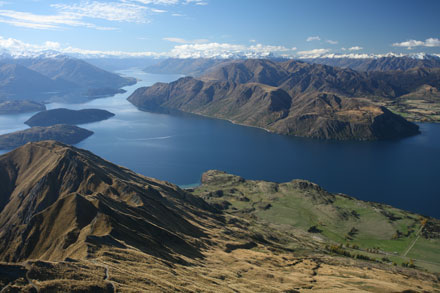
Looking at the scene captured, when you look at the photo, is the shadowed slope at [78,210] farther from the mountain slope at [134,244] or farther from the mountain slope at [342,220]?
the mountain slope at [342,220]

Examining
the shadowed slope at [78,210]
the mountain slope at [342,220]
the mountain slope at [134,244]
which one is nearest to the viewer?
the mountain slope at [134,244]

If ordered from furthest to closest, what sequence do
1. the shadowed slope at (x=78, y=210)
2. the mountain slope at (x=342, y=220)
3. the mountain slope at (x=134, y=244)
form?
the mountain slope at (x=342, y=220) < the shadowed slope at (x=78, y=210) < the mountain slope at (x=134, y=244)

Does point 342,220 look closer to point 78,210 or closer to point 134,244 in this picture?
point 134,244

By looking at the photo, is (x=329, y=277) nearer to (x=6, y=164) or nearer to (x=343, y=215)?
(x=343, y=215)

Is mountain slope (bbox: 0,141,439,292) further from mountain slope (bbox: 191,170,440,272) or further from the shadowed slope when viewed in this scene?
mountain slope (bbox: 191,170,440,272)

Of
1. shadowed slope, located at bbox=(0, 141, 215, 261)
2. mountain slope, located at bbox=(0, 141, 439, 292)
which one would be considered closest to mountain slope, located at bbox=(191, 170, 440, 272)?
mountain slope, located at bbox=(0, 141, 439, 292)

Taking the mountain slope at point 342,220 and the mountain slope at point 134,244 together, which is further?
the mountain slope at point 342,220

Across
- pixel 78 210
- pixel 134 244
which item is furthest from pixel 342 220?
pixel 78 210

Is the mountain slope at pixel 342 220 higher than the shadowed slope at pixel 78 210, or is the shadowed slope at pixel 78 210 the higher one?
the shadowed slope at pixel 78 210

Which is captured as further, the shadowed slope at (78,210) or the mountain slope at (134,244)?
the shadowed slope at (78,210)

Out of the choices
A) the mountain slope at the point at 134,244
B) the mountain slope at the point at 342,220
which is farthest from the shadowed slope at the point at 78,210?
the mountain slope at the point at 342,220

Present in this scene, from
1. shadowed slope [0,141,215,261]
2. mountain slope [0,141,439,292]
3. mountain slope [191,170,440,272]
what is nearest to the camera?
mountain slope [0,141,439,292]
